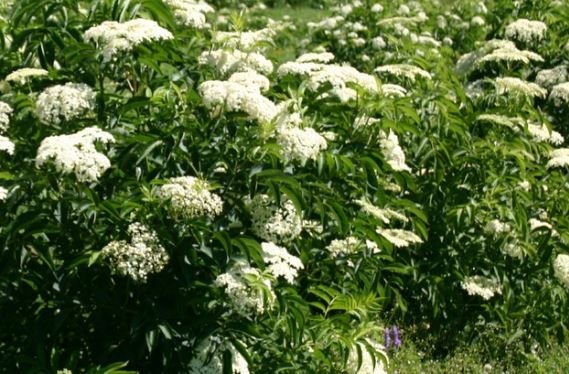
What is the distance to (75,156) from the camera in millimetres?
3412

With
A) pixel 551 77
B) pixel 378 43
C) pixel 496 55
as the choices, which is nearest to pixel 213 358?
pixel 496 55

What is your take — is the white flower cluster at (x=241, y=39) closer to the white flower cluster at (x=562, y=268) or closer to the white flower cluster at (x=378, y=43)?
the white flower cluster at (x=562, y=268)

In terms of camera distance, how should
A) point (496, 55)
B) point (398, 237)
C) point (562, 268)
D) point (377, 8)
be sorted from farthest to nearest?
point (377, 8) → point (496, 55) → point (562, 268) → point (398, 237)

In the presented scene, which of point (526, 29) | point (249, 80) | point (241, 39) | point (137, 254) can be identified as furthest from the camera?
point (526, 29)

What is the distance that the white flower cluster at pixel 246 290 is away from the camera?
144 inches

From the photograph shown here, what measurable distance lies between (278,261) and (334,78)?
3.56ft

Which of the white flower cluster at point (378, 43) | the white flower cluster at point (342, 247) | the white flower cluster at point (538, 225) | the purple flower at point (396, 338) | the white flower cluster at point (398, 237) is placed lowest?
the white flower cluster at point (378, 43)

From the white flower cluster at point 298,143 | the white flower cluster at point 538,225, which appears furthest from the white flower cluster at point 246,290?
the white flower cluster at point 538,225

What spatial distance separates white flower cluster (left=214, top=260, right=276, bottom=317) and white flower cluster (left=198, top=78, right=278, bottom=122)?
618 mm

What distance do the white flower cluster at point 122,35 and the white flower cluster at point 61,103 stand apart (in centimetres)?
18

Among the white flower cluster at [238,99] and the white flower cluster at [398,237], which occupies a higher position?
the white flower cluster at [238,99]

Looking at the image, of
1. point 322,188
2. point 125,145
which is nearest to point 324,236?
point 322,188

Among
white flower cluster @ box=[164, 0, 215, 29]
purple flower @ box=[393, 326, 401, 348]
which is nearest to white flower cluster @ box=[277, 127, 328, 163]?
white flower cluster @ box=[164, 0, 215, 29]

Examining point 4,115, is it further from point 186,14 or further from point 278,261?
point 186,14
